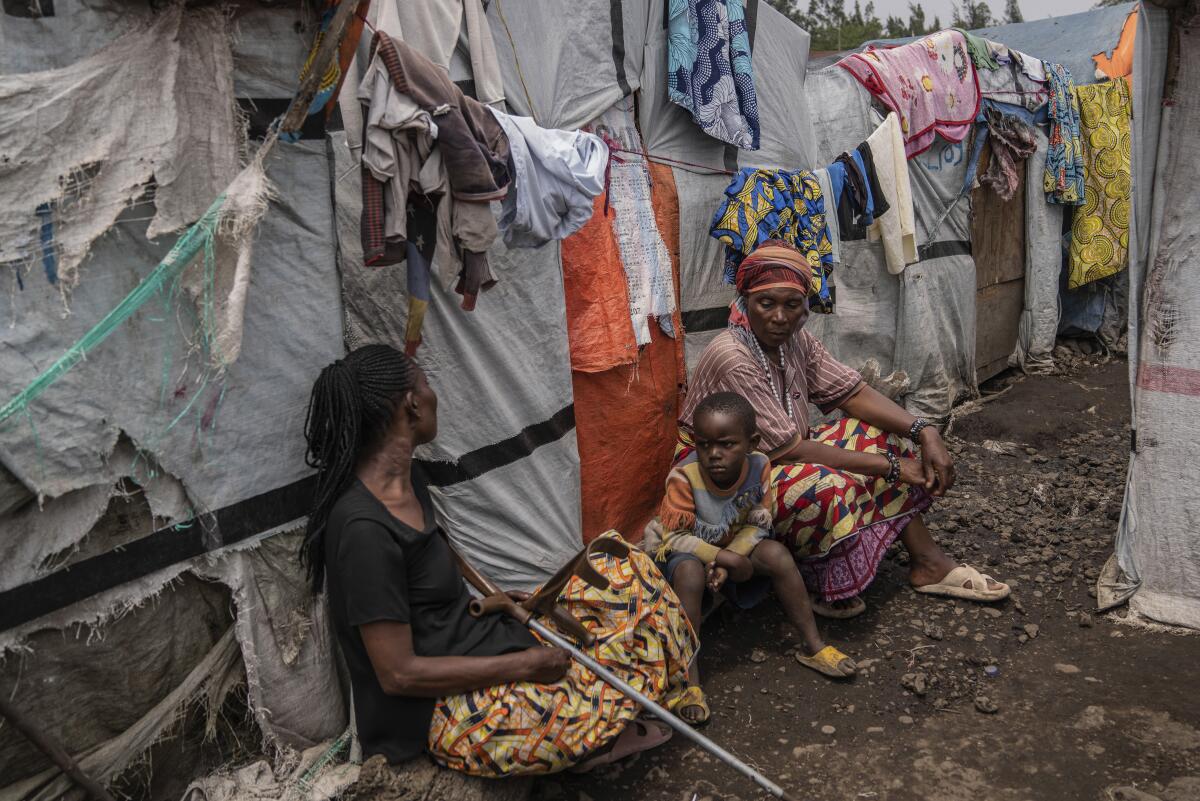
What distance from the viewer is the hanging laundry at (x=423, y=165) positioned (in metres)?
2.49

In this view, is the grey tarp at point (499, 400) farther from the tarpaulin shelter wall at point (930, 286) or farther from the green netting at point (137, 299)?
the tarpaulin shelter wall at point (930, 286)

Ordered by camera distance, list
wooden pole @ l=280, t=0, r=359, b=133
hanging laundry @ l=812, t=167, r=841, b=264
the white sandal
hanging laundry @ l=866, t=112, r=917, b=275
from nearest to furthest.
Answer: wooden pole @ l=280, t=0, r=359, b=133 < the white sandal < hanging laundry @ l=812, t=167, r=841, b=264 < hanging laundry @ l=866, t=112, r=917, b=275

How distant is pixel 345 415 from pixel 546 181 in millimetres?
1073

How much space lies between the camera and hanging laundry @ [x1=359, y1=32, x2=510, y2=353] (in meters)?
2.49

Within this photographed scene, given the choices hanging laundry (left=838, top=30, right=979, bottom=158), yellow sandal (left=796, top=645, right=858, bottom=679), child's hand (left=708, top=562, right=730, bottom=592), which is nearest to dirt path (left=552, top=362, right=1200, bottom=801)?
yellow sandal (left=796, top=645, right=858, bottom=679)

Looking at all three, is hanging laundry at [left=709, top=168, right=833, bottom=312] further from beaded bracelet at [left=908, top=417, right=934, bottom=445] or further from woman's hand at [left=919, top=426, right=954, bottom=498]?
woman's hand at [left=919, top=426, right=954, bottom=498]

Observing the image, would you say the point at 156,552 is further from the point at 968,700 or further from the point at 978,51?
the point at 978,51

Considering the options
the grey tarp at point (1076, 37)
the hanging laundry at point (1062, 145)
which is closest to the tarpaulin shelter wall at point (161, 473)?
the hanging laundry at point (1062, 145)

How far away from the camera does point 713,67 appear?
15.7 ft

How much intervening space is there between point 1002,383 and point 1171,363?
4.94 meters

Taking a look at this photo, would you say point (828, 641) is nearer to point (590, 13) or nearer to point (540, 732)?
point (540, 732)

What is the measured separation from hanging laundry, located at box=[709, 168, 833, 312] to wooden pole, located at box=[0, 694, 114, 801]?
377 centimetres

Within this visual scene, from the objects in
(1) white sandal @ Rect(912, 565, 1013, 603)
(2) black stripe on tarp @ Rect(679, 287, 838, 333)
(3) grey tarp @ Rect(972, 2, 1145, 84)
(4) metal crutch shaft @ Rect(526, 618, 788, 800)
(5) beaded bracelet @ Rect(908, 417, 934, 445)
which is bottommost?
(1) white sandal @ Rect(912, 565, 1013, 603)

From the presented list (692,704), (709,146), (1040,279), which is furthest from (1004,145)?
(692,704)
